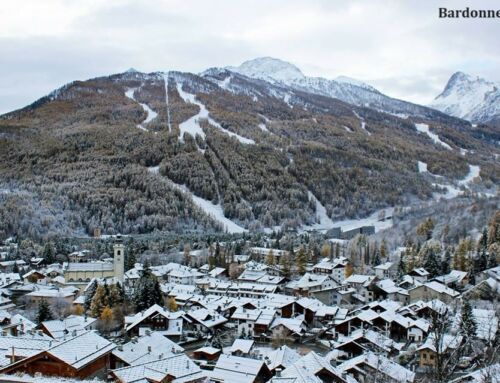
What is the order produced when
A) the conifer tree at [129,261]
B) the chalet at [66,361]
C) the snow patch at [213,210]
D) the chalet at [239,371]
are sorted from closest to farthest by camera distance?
1. the chalet at [66,361]
2. the chalet at [239,371]
3. the conifer tree at [129,261]
4. the snow patch at [213,210]

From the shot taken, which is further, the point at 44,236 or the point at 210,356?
the point at 44,236

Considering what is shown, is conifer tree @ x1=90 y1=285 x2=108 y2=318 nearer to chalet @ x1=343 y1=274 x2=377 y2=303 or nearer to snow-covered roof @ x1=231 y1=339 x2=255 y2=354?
snow-covered roof @ x1=231 y1=339 x2=255 y2=354

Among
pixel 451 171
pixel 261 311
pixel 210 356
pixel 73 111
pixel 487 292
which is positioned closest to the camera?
pixel 210 356

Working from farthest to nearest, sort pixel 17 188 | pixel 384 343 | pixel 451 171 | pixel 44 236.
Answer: pixel 451 171
pixel 17 188
pixel 44 236
pixel 384 343

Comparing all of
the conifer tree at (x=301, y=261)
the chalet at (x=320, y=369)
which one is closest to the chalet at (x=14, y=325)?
the chalet at (x=320, y=369)

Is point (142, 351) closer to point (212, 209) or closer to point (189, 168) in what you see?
point (212, 209)

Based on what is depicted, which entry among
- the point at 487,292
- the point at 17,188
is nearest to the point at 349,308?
the point at 487,292

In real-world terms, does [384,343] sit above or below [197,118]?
below

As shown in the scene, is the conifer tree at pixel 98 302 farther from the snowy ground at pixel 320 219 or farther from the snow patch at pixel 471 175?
the snow patch at pixel 471 175

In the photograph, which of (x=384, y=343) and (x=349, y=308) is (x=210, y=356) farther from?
(x=349, y=308)
